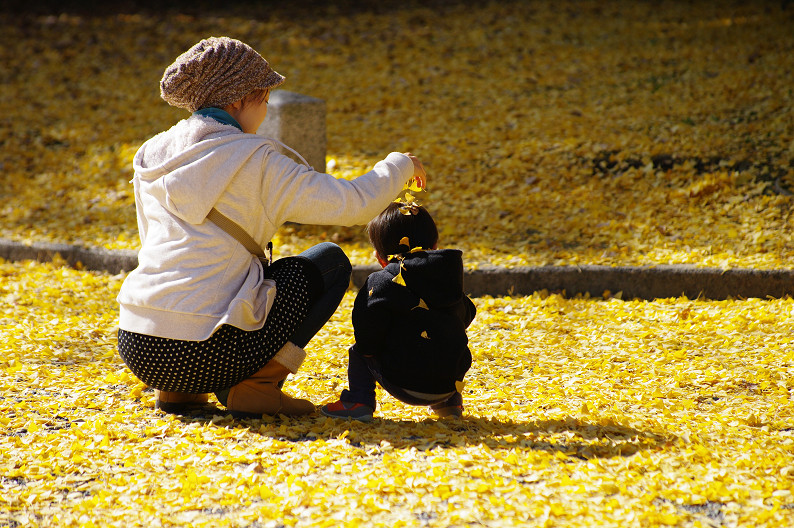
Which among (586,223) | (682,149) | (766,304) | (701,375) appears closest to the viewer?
(701,375)

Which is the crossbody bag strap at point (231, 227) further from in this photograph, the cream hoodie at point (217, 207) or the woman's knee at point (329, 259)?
the woman's knee at point (329, 259)

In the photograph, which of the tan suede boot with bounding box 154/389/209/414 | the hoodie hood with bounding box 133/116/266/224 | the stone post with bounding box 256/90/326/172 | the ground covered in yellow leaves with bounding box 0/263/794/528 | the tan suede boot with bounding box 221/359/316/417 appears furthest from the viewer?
the stone post with bounding box 256/90/326/172

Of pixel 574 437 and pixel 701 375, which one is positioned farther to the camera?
pixel 701 375

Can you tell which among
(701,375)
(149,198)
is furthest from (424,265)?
(701,375)

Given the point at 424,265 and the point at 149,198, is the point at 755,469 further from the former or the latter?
the point at 149,198

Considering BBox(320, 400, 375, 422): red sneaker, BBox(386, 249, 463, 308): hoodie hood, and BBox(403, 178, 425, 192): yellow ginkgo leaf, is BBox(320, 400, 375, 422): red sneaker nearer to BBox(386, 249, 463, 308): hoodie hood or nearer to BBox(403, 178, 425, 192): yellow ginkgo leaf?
BBox(386, 249, 463, 308): hoodie hood

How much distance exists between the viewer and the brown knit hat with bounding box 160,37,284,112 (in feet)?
8.32

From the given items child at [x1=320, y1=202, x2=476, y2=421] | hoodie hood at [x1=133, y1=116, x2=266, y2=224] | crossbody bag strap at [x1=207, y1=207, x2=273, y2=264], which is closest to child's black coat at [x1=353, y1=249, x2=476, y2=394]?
child at [x1=320, y1=202, x2=476, y2=421]

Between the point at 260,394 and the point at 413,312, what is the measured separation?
2.10 feet

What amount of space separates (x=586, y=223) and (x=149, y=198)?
3.47 metres

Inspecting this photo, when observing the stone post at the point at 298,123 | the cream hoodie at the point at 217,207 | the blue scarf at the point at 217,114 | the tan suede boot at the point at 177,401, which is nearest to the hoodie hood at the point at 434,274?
the cream hoodie at the point at 217,207

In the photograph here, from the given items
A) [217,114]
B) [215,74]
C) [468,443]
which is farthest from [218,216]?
[468,443]

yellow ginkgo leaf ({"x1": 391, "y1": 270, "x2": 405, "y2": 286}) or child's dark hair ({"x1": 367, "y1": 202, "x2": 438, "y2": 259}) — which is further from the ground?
child's dark hair ({"x1": 367, "y1": 202, "x2": 438, "y2": 259})

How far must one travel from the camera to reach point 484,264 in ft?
15.7
